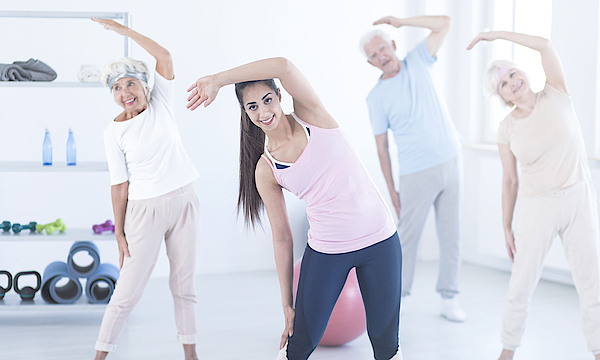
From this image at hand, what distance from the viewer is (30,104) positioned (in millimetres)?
3805

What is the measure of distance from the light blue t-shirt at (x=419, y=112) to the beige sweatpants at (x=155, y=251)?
121 centimetres

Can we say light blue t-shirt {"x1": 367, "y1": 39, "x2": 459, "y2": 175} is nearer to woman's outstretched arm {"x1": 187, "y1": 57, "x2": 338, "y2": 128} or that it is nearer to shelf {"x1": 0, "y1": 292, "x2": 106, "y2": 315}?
woman's outstretched arm {"x1": 187, "y1": 57, "x2": 338, "y2": 128}

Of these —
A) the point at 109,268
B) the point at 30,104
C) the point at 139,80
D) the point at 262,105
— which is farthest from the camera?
the point at 30,104

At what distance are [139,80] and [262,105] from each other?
1.03m

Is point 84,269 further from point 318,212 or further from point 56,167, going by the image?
point 318,212

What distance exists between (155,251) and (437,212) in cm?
154

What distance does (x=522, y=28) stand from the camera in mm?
4133

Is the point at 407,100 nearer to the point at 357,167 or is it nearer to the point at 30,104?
the point at 357,167

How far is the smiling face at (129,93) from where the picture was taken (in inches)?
92.0

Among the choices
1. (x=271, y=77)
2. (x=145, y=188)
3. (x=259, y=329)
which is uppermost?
(x=271, y=77)

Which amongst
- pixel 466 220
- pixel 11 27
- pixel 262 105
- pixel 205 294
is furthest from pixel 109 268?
pixel 466 220

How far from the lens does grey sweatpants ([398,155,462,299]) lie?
300 cm

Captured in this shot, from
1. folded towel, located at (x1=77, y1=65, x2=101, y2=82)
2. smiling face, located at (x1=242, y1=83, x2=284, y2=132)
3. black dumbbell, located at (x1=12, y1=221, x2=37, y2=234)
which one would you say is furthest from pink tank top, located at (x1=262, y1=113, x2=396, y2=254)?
black dumbbell, located at (x1=12, y1=221, x2=37, y2=234)

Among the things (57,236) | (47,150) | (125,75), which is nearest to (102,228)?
(57,236)
